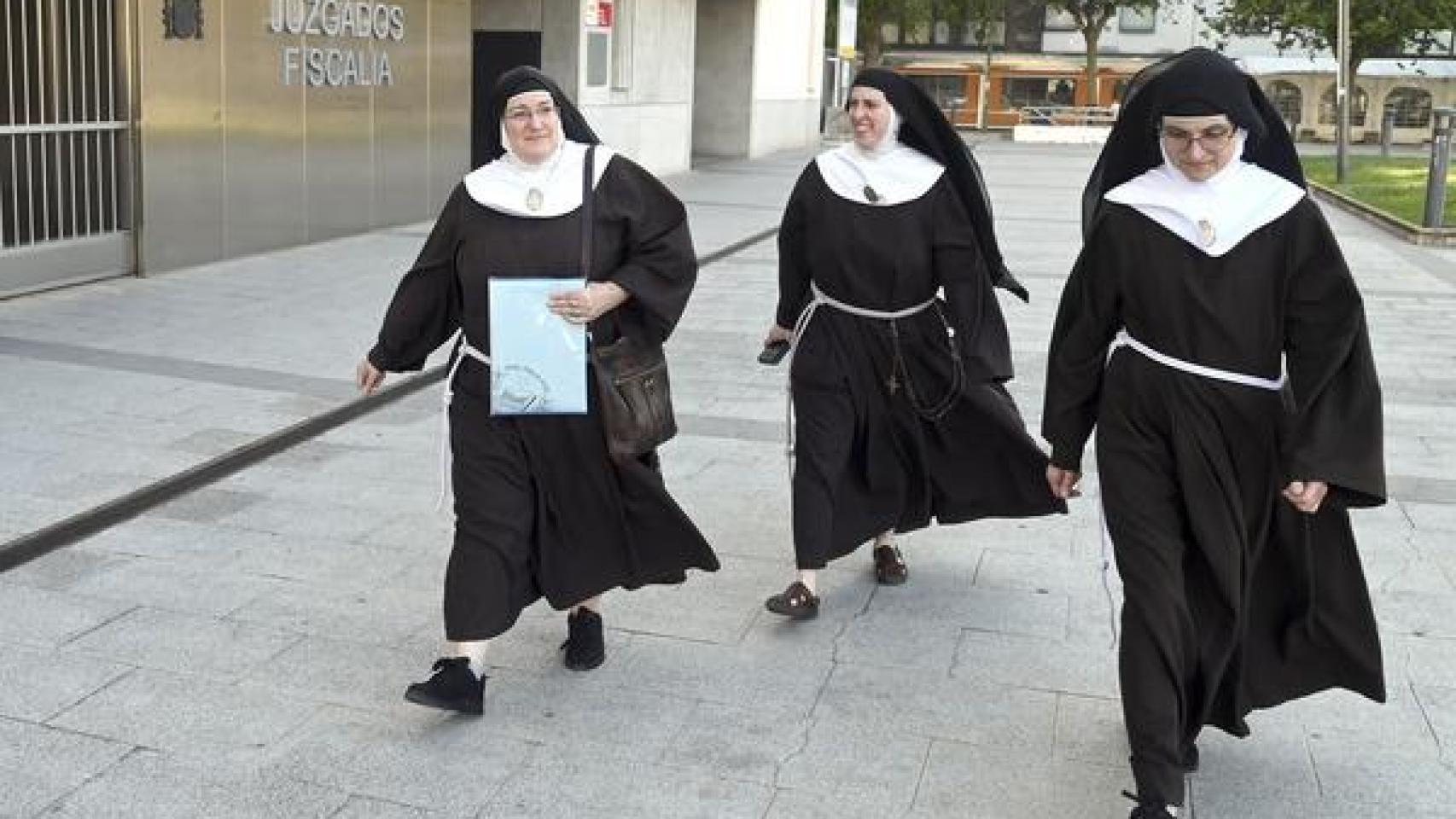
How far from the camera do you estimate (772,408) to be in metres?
8.28

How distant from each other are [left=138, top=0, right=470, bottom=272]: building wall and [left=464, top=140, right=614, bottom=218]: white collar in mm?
8039

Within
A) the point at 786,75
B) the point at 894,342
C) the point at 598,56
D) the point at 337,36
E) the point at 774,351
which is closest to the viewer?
the point at 894,342

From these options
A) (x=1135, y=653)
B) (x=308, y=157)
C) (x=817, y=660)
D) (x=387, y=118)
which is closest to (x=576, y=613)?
(x=817, y=660)

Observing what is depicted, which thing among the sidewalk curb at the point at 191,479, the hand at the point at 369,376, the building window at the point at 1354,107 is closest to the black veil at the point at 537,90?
the hand at the point at 369,376

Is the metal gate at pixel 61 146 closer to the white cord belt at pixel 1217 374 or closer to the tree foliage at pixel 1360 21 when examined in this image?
the white cord belt at pixel 1217 374

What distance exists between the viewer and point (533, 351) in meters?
4.07

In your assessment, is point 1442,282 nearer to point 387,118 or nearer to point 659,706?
point 387,118

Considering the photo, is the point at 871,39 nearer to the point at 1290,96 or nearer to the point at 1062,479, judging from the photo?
the point at 1290,96

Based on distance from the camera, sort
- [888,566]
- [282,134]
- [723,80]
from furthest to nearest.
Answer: [723,80] < [282,134] < [888,566]

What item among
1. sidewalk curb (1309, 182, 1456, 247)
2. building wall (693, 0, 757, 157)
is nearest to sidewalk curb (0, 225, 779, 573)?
sidewalk curb (1309, 182, 1456, 247)

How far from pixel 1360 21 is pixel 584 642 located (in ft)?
113

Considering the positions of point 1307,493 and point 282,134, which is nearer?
point 1307,493

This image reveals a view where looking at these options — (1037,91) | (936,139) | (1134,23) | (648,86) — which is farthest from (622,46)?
(1134,23)

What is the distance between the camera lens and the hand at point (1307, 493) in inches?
137
